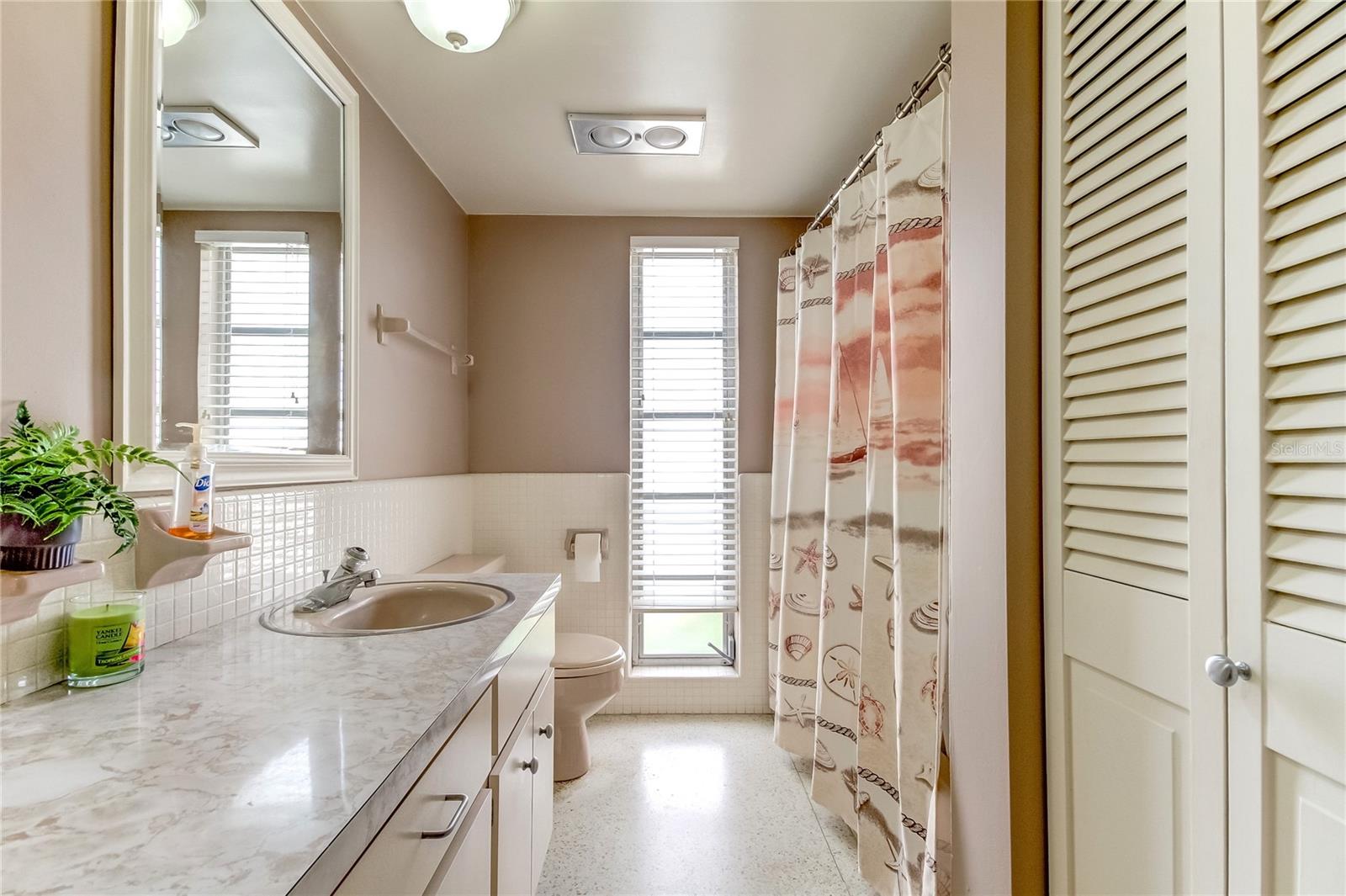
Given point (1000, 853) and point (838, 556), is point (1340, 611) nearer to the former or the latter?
point (1000, 853)

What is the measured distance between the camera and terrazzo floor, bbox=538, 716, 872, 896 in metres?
1.71

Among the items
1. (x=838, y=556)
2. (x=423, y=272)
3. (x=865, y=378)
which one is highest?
(x=423, y=272)

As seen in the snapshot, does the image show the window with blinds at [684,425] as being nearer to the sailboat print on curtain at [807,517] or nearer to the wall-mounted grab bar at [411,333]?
the sailboat print on curtain at [807,517]

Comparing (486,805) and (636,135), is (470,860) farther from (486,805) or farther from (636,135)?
(636,135)

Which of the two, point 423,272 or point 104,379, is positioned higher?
point 423,272

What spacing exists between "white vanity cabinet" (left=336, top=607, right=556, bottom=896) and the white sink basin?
169 millimetres

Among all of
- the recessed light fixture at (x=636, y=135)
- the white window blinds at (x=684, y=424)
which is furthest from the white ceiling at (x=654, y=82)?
the white window blinds at (x=684, y=424)

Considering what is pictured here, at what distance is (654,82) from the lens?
1819mm

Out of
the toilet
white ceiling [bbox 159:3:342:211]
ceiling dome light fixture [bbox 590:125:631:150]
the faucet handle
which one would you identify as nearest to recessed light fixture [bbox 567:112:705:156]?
ceiling dome light fixture [bbox 590:125:631:150]

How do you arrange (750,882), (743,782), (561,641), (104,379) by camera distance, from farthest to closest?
(561,641) < (743,782) < (750,882) < (104,379)

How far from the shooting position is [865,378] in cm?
188

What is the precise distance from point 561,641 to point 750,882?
3.52ft

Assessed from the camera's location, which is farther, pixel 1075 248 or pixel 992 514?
pixel 992 514

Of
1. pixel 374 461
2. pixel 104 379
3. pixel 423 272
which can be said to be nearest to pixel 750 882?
pixel 374 461
